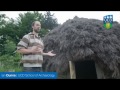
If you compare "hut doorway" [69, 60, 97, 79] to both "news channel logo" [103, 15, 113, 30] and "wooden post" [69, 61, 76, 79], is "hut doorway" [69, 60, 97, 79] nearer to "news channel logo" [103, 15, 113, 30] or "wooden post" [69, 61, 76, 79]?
"wooden post" [69, 61, 76, 79]

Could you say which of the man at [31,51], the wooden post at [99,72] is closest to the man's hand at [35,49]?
the man at [31,51]

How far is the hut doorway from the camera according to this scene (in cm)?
573

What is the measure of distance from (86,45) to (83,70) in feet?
1.44

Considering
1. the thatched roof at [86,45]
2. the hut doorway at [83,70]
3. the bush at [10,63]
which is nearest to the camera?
the bush at [10,63]

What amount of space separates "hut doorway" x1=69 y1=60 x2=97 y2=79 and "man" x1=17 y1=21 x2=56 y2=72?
0.46m

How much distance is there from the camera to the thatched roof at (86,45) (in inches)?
235

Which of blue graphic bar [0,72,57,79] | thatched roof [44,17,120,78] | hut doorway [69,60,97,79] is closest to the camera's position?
blue graphic bar [0,72,57,79]

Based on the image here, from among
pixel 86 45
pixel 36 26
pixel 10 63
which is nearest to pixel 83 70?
pixel 86 45

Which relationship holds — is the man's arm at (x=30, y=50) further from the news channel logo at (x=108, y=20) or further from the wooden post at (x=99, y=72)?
the news channel logo at (x=108, y=20)

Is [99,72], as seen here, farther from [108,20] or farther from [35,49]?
[35,49]

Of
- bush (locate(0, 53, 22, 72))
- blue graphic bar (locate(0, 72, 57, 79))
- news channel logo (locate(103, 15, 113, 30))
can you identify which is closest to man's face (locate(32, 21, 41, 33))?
bush (locate(0, 53, 22, 72))

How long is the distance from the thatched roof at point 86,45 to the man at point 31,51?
0.51 ft
